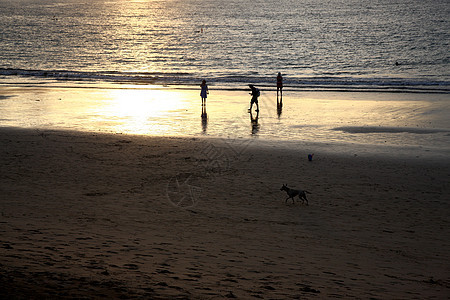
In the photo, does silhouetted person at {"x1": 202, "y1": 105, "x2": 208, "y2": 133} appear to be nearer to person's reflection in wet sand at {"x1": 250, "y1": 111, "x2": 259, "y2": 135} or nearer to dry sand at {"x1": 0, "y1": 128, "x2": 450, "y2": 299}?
person's reflection in wet sand at {"x1": 250, "y1": 111, "x2": 259, "y2": 135}

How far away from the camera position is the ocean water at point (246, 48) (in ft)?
145

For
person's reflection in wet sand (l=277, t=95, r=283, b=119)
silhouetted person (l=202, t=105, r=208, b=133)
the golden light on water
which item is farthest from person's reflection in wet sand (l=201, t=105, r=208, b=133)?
person's reflection in wet sand (l=277, t=95, r=283, b=119)

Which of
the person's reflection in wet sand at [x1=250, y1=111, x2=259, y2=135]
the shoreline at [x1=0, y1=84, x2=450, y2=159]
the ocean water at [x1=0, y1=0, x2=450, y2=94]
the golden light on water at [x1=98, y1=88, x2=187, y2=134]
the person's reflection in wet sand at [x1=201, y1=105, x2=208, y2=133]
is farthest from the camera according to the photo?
the ocean water at [x1=0, y1=0, x2=450, y2=94]

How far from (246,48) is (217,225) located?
6454cm

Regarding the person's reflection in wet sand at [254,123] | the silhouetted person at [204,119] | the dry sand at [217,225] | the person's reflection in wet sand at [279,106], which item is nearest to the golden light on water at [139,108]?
the silhouetted person at [204,119]

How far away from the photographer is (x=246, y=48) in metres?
71.8

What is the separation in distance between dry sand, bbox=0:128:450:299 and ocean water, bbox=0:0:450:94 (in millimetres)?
22601

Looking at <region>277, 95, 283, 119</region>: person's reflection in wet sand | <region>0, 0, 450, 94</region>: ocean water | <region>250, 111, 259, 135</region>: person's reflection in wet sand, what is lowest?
<region>250, 111, 259, 135</region>: person's reflection in wet sand

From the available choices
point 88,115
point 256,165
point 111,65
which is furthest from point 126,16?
point 256,165

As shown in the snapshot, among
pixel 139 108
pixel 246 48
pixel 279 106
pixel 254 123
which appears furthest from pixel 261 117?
→ pixel 246 48

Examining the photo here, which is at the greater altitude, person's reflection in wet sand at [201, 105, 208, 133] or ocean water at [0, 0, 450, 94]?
ocean water at [0, 0, 450, 94]

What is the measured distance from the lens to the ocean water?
4419 cm

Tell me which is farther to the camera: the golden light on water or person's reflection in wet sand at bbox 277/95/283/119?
person's reflection in wet sand at bbox 277/95/283/119

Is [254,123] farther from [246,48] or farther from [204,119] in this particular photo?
[246,48]
